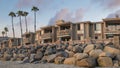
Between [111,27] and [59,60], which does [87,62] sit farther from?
[111,27]

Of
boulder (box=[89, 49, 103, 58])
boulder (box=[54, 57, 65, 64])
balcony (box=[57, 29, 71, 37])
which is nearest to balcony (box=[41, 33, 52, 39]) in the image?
balcony (box=[57, 29, 71, 37])

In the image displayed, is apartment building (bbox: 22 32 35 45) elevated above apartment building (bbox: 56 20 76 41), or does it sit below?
below

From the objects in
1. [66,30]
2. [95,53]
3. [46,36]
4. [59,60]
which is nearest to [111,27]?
[66,30]

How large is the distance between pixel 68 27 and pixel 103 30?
10357 mm

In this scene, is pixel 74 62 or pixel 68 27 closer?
pixel 74 62

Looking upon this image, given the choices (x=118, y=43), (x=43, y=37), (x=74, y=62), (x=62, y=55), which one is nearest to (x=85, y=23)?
(x=43, y=37)

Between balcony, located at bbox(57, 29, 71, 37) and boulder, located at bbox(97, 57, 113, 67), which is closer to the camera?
boulder, located at bbox(97, 57, 113, 67)

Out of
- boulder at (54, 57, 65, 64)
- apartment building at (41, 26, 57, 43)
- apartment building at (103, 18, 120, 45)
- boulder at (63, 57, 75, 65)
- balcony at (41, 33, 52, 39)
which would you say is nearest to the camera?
boulder at (63, 57, 75, 65)

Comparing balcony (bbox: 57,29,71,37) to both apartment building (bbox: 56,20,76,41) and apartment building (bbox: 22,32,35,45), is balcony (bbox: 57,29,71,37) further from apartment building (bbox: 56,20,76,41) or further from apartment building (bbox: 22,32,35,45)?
apartment building (bbox: 22,32,35,45)

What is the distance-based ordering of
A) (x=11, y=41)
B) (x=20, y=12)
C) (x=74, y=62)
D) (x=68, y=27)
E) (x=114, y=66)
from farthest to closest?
1. (x=20, y=12)
2. (x=11, y=41)
3. (x=68, y=27)
4. (x=74, y=62)
5. (x=114, y=66)

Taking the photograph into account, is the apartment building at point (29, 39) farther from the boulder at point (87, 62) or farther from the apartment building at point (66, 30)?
the boulder at point (87, 62)

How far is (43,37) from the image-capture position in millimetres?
72688

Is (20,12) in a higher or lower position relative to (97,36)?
higher

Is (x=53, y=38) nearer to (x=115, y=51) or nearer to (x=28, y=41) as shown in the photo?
(x=28, y=41)
